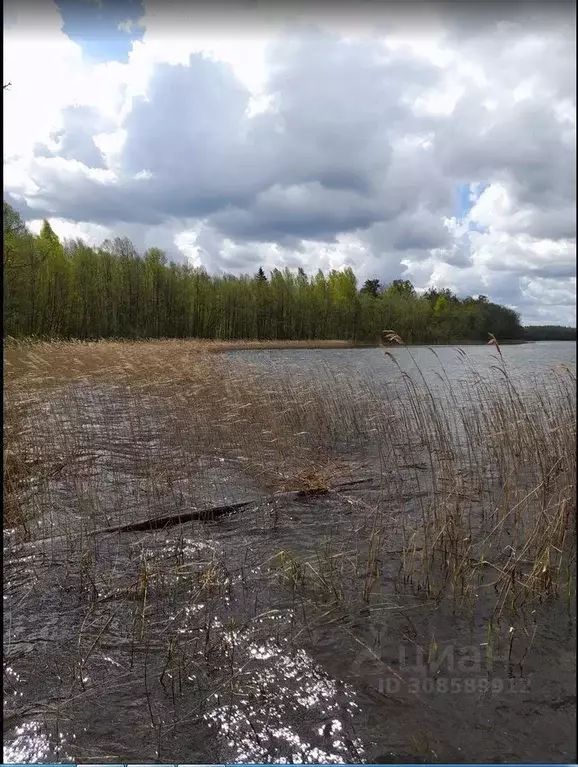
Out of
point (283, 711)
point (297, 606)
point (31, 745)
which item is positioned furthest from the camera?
point (297, 606)

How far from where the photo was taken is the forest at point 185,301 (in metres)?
19.3

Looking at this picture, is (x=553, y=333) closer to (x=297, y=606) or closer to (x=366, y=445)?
(x=297, y=606)

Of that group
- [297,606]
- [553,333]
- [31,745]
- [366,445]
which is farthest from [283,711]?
[366,445]

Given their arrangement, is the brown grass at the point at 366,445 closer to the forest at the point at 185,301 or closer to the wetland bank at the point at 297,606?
the wetland bank at the point at 297,606

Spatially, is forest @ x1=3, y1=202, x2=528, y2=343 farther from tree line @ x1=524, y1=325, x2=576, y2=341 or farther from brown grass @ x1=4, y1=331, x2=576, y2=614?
tree line @ x1=524, y1=325, x2=576, y2=341

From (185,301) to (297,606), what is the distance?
33.6m

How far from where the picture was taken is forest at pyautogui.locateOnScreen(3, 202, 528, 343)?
19.3m

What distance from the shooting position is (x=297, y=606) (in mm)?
3338

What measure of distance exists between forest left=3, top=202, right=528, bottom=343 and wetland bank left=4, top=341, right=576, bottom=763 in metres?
9.19

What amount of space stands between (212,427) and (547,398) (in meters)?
4.56

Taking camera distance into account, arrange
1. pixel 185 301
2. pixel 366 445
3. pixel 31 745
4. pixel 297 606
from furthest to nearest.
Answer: pixel 185 301 → pixel 366 445 → pixel 297 606 → pixel 31 745

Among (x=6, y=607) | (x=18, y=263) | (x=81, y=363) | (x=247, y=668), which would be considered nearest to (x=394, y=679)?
(x=247, y=668)

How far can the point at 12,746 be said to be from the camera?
7.29 feet

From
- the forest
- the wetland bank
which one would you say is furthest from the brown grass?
the forest
